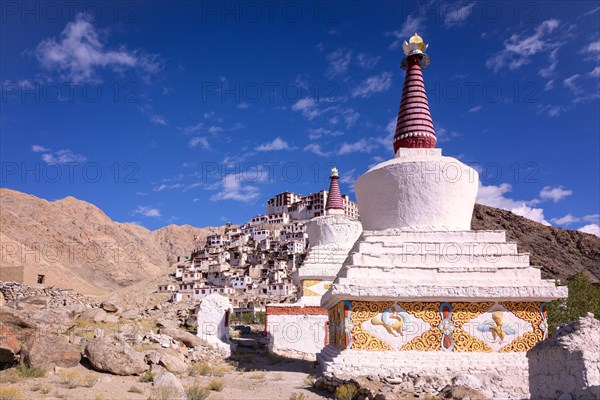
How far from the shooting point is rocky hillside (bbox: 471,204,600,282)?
2121 inches

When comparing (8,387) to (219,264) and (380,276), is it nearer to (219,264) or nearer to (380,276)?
(380,276)

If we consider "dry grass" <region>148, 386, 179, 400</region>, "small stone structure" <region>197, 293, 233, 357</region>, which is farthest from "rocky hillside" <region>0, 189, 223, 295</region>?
"dry grass" <region>148, 386, 179, 400</region>

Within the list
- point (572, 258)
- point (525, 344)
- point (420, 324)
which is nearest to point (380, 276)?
point (420, 324)

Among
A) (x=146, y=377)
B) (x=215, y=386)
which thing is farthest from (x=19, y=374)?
(x=215, y=386)

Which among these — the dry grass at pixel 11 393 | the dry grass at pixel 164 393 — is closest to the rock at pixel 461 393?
the dry grass at pixel 164 393

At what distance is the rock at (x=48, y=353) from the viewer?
9852 mm

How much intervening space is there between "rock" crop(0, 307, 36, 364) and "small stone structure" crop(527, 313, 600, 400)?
9.61 meters

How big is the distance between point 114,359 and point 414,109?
1022cm

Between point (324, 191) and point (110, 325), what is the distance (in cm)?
7700

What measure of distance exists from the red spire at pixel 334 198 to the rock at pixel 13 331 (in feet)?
49.2

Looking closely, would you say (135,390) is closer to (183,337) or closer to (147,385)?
(147,385)

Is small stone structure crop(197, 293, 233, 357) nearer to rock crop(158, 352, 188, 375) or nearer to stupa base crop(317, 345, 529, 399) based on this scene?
rock crop(158, 352, 188, 375)

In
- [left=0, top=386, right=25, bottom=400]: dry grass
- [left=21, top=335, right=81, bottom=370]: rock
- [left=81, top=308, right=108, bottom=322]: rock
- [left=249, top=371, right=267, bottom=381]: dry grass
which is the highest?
[left=81, top=308, right=108, bottom=322]: rock

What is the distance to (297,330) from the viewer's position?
1862cm
